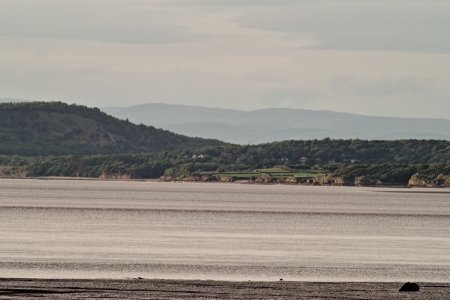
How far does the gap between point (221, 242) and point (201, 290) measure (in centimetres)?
2838

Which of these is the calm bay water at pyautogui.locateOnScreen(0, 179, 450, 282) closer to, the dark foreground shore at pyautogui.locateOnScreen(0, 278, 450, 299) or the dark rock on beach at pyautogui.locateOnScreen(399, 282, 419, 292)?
the dark foreground shore at pyautogui.locateOnScreen(0, 278, 450, 299)

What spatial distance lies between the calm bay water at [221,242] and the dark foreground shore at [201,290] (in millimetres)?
3262

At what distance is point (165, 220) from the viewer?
10162 cm

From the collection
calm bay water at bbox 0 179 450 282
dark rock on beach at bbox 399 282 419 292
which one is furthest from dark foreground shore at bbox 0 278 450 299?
calm bay water at bbox 0 179 450 282

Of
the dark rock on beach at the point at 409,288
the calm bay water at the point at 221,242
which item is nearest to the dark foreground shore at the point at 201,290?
the dark rock on beach at the point at 409,288

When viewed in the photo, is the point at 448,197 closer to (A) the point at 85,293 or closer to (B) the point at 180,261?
(B) the point at 180,261

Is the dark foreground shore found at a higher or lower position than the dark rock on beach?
lower

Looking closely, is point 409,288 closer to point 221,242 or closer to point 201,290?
point 201,290

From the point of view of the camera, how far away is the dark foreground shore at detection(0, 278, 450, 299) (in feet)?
144

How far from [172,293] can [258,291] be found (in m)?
3.19

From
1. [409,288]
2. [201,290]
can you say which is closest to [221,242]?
[409,288]

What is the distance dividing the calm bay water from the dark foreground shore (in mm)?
3262

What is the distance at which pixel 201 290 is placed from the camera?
4619 centimetres

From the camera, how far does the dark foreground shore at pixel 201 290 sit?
43.8 m
